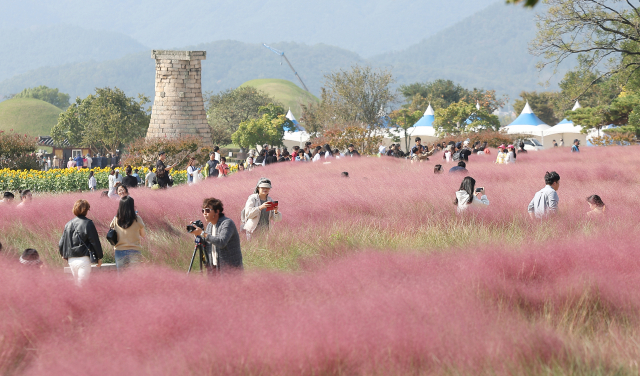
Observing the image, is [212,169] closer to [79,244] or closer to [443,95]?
[79,244]

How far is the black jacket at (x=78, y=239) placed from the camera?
7227 mm

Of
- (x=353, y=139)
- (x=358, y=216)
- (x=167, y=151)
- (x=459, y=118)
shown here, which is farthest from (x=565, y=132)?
(x=358, y=216)

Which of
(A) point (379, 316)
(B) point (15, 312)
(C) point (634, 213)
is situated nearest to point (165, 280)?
(B) point (15, 312)

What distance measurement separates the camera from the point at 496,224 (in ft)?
31.3

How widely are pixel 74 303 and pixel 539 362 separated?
10.8 ft

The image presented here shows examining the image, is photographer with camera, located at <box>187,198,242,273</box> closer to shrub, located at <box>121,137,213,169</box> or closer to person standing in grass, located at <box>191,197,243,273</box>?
person standing in grass, located at <box>191,197,243,273</box>

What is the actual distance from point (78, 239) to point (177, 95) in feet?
98.7

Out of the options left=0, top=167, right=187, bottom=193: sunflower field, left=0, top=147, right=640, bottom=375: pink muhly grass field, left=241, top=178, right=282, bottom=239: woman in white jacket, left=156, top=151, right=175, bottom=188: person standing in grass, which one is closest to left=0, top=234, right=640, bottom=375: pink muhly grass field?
left=0, top=147, right=640, bottom=375: pink muhly grass field

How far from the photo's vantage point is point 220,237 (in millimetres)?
6090

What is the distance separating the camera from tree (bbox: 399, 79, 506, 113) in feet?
326

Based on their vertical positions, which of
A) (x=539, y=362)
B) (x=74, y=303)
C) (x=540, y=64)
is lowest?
(x=539, y=362)

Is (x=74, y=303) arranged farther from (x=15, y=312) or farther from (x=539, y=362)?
(x=539, y=362)

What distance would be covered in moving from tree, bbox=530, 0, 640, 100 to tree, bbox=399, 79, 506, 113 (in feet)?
220

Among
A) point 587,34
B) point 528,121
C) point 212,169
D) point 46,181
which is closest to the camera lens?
point 212,169
